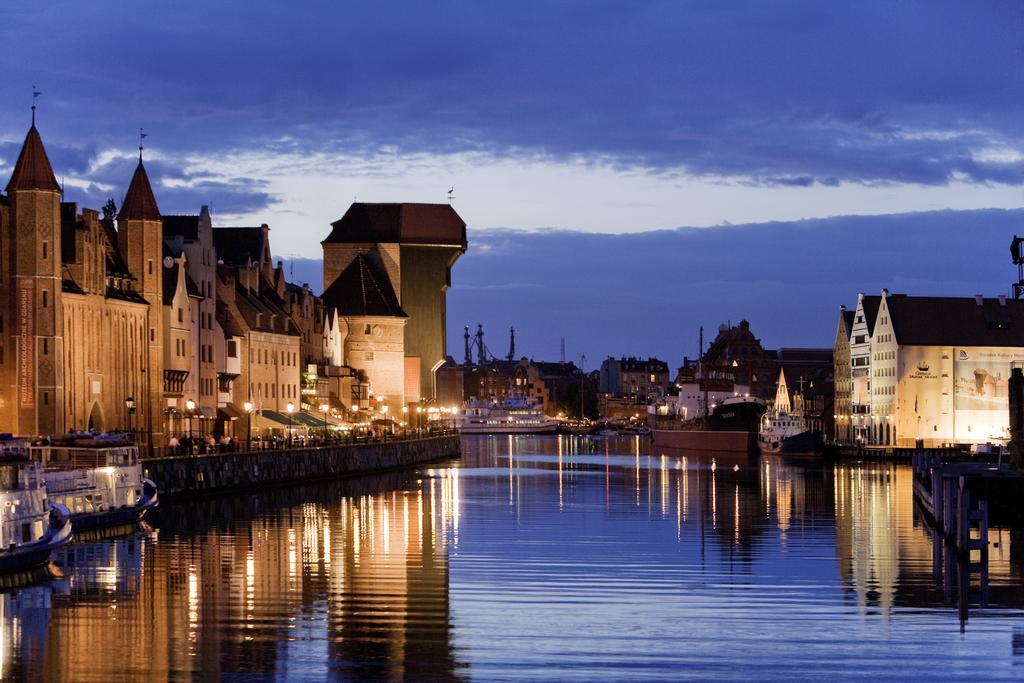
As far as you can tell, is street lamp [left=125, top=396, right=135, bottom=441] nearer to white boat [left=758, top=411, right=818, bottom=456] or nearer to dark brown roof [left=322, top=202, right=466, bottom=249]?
dark brown roof [left=322, top=202, right=466, bottom=249]

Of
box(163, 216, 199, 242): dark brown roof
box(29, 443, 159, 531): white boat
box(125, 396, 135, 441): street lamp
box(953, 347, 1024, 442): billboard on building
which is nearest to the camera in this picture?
box(29, 443, 159, 531): white boat

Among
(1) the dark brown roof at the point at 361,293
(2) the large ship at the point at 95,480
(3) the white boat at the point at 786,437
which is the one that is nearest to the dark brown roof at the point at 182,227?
(2) the large ship at the point at 95,480

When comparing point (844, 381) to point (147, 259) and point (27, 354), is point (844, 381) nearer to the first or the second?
point (147, 259)

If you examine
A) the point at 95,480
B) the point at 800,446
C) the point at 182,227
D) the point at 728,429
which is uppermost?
the point at 182,227

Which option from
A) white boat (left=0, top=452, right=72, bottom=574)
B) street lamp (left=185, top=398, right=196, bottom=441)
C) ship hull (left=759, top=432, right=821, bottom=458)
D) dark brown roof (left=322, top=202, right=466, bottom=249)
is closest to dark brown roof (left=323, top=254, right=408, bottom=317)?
dark brown roof (left=322, top=202, right=466, bottom=249)

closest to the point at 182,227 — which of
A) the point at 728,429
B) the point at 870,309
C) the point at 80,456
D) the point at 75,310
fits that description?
the point at 75,310

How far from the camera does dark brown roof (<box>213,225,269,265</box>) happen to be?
357 ft

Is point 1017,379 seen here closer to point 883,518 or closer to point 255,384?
point 883,518

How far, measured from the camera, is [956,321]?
138m

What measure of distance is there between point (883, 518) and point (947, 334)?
8010cm

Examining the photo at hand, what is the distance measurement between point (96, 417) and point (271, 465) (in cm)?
1021

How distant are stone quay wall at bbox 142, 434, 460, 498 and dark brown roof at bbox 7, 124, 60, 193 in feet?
38.1

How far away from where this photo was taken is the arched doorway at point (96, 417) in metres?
71.6

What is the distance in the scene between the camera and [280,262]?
113062 millimetres
